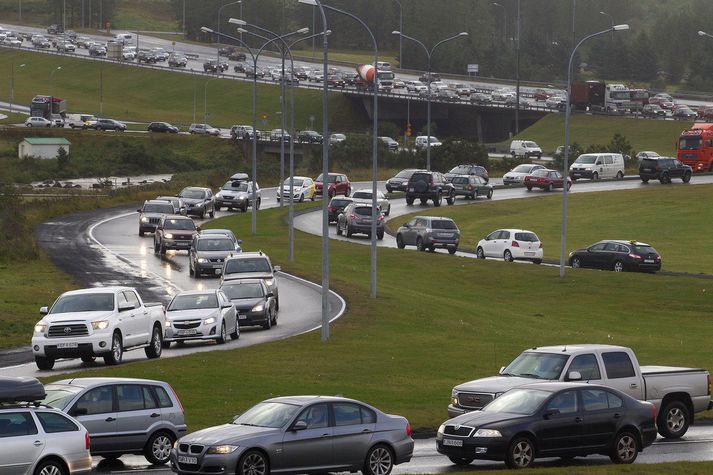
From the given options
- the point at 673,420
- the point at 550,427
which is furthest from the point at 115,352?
the point at 550,427

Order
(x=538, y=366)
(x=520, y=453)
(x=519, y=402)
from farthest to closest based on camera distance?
(x=538, y=366)
(x=519, y=402)
(x=520, y=453)

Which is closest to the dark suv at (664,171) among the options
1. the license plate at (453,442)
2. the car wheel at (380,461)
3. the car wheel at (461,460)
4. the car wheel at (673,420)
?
the car wheel at (673,420)

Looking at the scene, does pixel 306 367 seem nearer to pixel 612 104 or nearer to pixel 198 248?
pixel 198 248

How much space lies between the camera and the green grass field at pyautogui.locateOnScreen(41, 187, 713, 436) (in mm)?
29453

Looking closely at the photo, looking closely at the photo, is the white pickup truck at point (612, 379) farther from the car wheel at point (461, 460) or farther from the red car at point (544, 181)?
the red car at point (544, 181)

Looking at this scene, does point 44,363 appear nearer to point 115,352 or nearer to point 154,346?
point 115,352

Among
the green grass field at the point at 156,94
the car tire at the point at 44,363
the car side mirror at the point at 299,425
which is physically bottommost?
the green grass field at the point at 156,94

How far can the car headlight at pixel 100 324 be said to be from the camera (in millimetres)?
32188

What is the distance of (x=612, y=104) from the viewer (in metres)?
149

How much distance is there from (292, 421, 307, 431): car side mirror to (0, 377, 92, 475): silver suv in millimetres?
3011

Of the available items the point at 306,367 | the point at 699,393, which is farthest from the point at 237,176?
the point at 699,393

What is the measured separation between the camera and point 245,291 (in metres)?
41.0

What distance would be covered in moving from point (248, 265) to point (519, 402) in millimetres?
24940

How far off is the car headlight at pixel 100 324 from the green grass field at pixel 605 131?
100 meters
